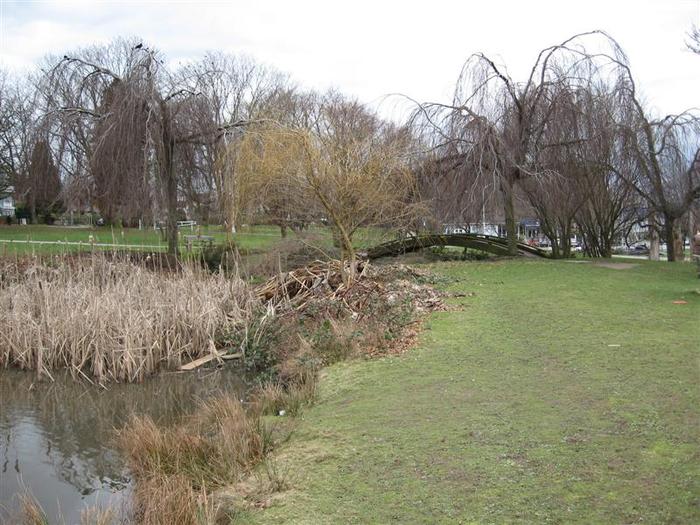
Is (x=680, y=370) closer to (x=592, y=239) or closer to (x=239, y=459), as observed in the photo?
(x=239, y=459)

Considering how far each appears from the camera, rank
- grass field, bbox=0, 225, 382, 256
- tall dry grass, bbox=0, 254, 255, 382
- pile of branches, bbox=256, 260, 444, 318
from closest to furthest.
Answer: tall dry grass, bbox=0, 254, 255, 382 < pile of branches, bbox=256, 260, 444, 318 < grass field, bbox=0, 225, 382, 256

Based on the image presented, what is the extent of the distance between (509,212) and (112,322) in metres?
10.8

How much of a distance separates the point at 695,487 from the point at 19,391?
7.99 m

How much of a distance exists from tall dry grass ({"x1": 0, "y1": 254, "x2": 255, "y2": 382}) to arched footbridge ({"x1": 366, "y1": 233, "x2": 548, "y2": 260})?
26.7 feet

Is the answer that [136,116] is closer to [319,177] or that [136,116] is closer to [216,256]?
[216,256]

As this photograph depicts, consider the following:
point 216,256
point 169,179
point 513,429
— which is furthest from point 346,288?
point 169,179

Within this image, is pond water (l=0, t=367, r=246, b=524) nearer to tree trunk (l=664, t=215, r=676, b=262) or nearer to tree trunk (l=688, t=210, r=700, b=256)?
tree trunk (l=664, t=215, r=676, b=262)

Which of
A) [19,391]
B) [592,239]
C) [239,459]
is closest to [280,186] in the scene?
[19,391]

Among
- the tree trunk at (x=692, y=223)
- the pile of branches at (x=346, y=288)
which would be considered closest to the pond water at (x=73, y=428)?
the pile of branches at (x=346, y=288)

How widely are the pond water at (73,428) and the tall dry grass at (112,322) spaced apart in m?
0.32

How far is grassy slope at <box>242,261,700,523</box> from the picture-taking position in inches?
141

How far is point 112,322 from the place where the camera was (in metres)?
8.90

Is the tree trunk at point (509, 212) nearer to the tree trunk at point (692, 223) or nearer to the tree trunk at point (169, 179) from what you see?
the tree trunk at point (692, 223)

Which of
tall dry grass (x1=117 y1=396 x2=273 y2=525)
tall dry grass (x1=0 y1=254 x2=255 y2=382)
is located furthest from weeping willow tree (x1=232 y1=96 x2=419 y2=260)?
tall dry grass (x1=117 y1=396 x2=273 y2=525)
